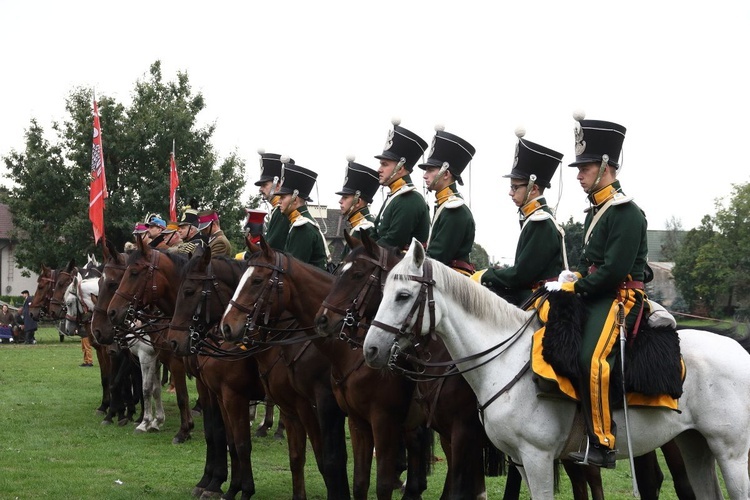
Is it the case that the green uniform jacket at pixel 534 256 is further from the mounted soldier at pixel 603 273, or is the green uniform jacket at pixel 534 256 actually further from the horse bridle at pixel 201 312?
the horse bridle at pixel 201 312

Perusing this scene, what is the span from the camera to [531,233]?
8.06 meters

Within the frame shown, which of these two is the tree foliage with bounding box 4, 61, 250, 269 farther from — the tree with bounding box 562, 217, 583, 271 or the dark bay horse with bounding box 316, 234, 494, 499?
the dark bay horse with bounding box 316, 234, 494, 499

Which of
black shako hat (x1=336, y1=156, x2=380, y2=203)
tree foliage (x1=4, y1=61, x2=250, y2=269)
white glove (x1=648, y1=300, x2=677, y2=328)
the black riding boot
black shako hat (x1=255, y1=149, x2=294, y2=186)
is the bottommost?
the black riding boot

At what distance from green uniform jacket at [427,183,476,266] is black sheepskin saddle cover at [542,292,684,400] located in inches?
72.0

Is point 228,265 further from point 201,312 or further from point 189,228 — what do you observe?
point 189,228

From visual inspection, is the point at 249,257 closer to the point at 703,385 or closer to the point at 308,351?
the point at 308,351

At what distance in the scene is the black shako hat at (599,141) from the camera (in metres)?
7.10

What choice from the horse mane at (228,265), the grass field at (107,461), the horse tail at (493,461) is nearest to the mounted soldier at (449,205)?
the horse tail at (493,461)

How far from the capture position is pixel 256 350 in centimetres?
941

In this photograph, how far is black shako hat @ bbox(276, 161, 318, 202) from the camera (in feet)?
36.7

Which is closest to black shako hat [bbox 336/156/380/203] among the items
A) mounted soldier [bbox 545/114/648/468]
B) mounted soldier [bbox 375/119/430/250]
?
mounted soldier [bbox 375/119/430/250]

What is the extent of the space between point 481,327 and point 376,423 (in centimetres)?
192

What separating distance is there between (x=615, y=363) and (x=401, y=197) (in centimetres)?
336

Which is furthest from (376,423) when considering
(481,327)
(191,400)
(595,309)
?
(191,400)
